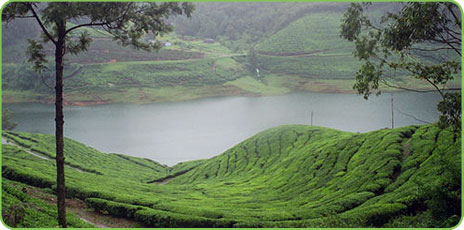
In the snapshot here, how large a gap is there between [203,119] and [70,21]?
6130 cm

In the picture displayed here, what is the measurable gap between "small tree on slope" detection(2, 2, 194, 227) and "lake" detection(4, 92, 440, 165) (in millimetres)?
39157

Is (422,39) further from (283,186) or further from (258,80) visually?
(258,80)

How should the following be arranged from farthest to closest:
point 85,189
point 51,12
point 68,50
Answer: point 85,189, point 68,50, point 51,12

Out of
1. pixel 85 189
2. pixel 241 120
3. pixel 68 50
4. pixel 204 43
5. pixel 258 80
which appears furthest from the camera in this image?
pixel 204 43

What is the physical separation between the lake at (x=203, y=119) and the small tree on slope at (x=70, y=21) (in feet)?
128

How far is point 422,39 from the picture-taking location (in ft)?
46.3

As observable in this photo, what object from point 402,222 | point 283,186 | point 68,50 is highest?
point 68,50

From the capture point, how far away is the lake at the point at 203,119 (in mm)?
57688

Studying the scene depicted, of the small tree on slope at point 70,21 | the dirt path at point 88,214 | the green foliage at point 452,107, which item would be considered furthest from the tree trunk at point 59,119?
the green foliage at point 452,107

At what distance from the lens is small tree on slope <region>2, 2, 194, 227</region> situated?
1111 cm

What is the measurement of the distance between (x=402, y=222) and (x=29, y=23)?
136 m

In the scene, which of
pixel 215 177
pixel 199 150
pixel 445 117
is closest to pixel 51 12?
pixel 445 117

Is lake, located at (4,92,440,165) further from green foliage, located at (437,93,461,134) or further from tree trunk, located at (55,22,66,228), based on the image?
green foliage, located at (437,93,461,134)

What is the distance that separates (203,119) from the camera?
73.6 metres
